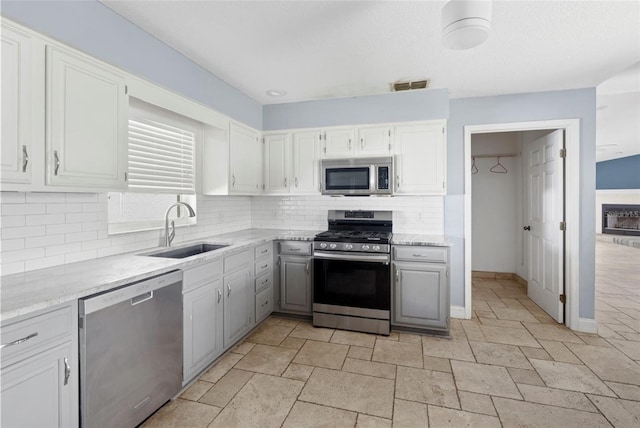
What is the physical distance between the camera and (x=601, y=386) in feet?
7.25

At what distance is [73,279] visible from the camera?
5.22ft

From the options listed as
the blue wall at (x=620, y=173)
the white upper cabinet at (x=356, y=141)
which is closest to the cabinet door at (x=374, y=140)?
the white upper cabinet at (x=356, y=141)

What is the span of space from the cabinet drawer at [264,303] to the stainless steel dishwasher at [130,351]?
43.9 inches

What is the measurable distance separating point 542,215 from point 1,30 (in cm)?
484

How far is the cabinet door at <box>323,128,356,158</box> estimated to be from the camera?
11.7 ft

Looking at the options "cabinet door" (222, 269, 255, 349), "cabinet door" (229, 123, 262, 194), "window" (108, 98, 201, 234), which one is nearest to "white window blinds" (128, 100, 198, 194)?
"window" (108, 98, 201, 234)

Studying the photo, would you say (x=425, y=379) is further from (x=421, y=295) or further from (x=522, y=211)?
(x=522, y=211)

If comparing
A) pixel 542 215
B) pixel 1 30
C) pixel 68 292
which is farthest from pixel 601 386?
pixel 1 30

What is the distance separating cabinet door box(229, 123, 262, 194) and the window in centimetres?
38

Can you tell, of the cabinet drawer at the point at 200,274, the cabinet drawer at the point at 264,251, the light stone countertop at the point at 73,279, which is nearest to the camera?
the light stone countertop at the point at 73,279

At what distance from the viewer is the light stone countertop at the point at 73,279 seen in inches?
49.7

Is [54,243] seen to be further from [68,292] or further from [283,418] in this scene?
[283,418]

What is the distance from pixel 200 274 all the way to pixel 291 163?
6.24 ft

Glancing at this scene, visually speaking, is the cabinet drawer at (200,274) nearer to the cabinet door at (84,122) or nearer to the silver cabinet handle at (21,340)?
the cabinet door at (84,122)
